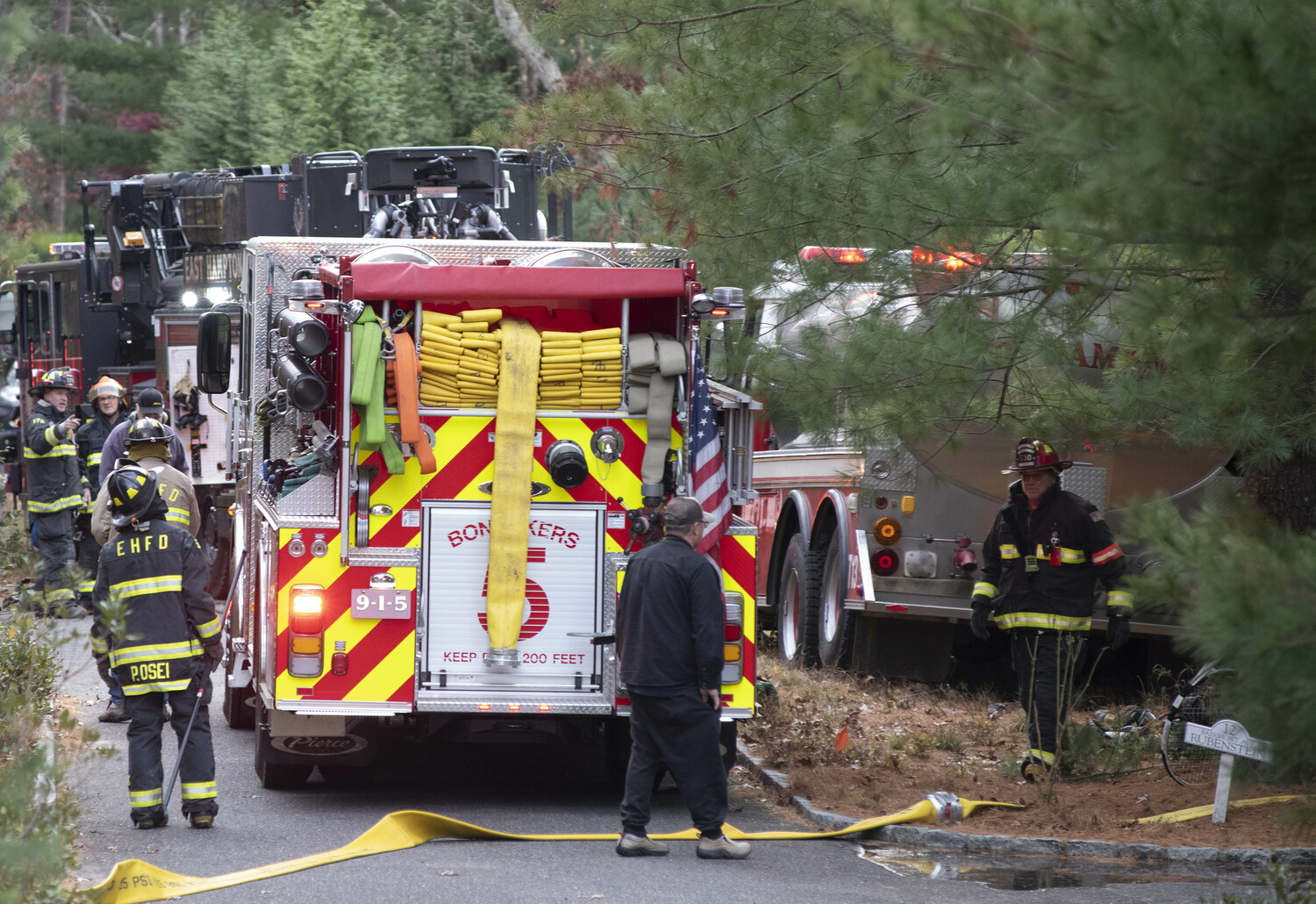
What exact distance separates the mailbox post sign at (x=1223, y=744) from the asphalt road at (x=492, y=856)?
0.68m

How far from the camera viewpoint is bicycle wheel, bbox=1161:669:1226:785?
8023mm

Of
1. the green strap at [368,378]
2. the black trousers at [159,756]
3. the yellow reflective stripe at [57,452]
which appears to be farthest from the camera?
the yellow reflective stripe at [57,452]

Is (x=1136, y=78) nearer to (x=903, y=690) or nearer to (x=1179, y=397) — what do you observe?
(x=1179, y=397)

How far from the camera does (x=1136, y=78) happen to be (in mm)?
3711

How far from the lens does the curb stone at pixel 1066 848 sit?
682 centimetres

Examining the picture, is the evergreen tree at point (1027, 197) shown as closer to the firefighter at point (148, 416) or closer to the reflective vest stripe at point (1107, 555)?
the reflective vest stripe at point (1107, 555)

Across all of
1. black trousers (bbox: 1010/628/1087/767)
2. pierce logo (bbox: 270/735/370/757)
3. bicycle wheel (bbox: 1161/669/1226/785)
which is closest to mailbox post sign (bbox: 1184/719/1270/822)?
bicycle wheel (bbox: 1161/669/1226/785)

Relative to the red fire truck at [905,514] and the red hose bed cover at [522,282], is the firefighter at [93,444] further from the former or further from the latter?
the red hose bed cover at [522,282]

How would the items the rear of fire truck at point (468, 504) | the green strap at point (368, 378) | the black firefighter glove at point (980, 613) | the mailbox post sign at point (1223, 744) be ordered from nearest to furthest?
the mailbox post sign at point (1223, 744) → the green strap at point (368, 378) → the rear of fire truck at point (468, 504) → the black firefighter glove at point (980, 613)

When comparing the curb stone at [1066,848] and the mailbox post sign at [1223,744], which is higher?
the mailbox post sign at [1223,744]

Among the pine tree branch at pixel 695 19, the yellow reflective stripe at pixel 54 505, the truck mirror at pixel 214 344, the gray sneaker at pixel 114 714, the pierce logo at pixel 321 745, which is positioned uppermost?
the pine tree branch at pixel 695 19

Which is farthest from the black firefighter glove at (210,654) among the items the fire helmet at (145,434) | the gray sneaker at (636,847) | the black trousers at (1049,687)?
the black trousers at (1049,687)

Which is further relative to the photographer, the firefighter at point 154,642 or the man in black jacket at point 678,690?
the firefighter at point 154,642

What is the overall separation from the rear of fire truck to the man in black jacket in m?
0.70
